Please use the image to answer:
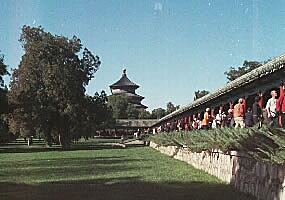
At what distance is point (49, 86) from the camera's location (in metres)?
42.4

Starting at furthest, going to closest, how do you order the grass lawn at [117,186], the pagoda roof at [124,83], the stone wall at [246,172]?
1. the pagoda roof at [124,83]
2. the grass lawn at [117,186]
3. the stone wall at [246,172]

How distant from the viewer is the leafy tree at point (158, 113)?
89.8 metres

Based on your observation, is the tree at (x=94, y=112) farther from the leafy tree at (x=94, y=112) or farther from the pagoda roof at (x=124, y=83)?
the pagoda roof at (x=124, y=83)

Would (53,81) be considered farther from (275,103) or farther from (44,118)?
(275,103)

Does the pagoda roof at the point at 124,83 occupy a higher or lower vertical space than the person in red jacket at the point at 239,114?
higher

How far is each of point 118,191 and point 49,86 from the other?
32.7 m

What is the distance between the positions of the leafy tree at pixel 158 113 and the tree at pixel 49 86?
147 feet

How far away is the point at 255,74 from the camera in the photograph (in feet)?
46.1

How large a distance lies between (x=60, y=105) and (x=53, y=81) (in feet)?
7.27

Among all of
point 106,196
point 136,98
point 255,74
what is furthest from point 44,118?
point 136,98

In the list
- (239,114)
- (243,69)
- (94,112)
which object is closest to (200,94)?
(243,69)

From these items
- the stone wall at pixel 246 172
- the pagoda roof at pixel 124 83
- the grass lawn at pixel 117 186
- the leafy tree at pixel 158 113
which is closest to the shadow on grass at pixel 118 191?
the grass lawn at pixel 117 186

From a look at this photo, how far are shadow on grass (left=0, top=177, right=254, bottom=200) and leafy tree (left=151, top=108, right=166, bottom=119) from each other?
76.1 m

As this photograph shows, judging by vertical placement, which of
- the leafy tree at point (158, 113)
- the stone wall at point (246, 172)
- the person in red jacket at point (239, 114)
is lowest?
the stone wall at point (246, 172)
